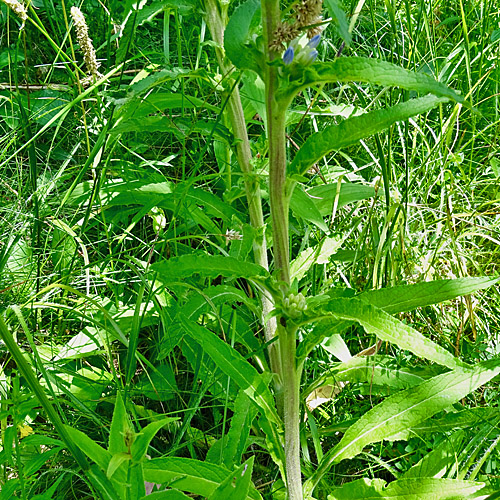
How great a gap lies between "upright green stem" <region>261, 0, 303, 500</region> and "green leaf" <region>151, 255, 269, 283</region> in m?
0.08

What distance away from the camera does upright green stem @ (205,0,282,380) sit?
4.55 ft

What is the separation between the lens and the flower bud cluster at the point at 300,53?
983 mm

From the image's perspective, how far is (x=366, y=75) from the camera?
37.3 inches

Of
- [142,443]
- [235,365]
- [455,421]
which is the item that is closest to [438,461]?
[455,421]

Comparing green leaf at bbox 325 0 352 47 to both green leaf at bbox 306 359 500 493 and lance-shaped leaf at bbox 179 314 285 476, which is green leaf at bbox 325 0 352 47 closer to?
lance-shaped leaf at bbox 179 314 285 476

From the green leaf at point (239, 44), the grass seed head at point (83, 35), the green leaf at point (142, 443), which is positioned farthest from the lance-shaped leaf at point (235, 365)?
the grass seed head at point (83, 35)

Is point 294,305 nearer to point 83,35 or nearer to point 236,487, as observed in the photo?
point 236,487

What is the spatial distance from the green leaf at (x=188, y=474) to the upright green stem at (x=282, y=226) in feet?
0.59

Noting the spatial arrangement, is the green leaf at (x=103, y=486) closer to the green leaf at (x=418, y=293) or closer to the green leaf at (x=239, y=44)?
the green leaf at (x=418, y=293)

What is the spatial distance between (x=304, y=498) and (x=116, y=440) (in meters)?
0.61

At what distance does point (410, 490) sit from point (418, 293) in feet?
1.42

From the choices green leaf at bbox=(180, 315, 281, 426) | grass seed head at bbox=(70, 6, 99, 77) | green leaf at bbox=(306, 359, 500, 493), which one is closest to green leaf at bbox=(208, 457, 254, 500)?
green leaf at bbox=(180, 315, 281, 426)

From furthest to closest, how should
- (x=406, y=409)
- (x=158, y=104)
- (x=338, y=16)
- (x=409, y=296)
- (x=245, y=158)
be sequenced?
1. (x=158, y=104)
2. (x=245, y=158)
3. (x=406, y=409)
4. (x=409, y=296)
5. (x=338, y=16)

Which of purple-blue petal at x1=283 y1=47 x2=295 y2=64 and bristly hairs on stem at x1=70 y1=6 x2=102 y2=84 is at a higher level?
bristly hairs on stem at x1=70 y1=6 x2=102 y2=84
